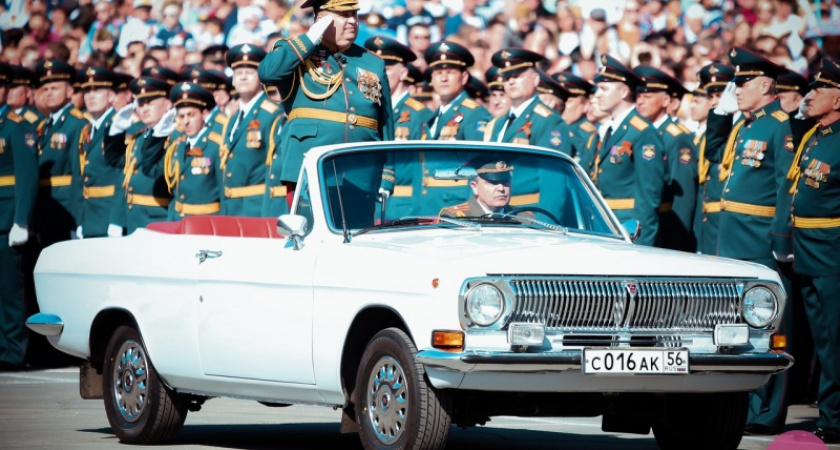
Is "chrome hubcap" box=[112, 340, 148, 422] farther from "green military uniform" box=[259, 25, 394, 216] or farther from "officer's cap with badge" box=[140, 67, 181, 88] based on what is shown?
"officer's cap with badge" box=[140, 67, 181, 88]

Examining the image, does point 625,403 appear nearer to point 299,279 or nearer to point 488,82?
point 299,279

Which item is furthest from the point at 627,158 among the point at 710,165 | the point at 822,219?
the point at 822,219

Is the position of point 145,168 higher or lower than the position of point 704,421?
higher

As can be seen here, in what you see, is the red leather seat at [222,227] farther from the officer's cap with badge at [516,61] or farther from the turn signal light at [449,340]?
the officer's cap with badge at [516,61]

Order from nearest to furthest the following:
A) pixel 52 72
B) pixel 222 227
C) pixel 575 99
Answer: pixel 222 227 → pixel 575 99 → pixel 52 72

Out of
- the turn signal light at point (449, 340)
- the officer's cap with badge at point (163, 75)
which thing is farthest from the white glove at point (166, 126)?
the turn signal light at point (449, 340)

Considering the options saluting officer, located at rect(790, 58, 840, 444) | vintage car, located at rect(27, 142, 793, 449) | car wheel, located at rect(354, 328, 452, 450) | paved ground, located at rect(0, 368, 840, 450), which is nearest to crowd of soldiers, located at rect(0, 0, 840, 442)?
saluting officer, located at rect(790, 58, 840, 444)

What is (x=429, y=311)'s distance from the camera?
814 centimetres

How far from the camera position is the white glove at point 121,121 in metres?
19.1

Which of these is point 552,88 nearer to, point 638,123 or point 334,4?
point 638,123

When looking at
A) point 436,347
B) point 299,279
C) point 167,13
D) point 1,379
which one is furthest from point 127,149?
point 436,347

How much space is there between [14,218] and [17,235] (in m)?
0.25

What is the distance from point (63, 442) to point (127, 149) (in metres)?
9.06

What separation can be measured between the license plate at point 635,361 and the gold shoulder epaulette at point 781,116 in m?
4.93
